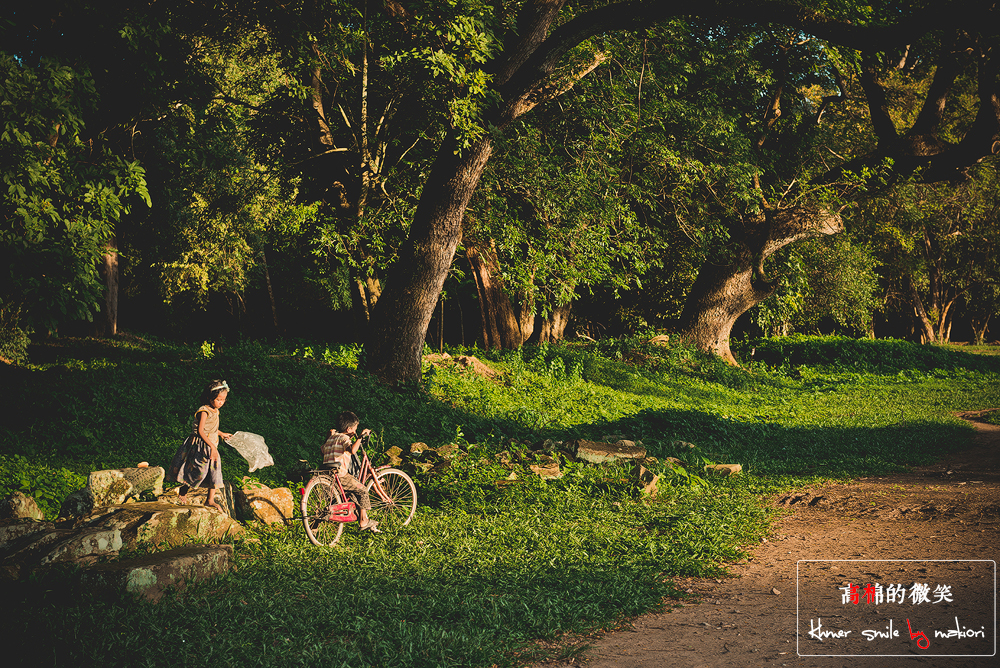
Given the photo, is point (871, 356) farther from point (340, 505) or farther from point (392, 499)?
point (340, 505)

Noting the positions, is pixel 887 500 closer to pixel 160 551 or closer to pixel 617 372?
pixel 160 551

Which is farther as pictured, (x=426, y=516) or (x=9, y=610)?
(x=426, y=516)

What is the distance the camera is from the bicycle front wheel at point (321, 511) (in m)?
6.82

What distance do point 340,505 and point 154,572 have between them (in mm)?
2003

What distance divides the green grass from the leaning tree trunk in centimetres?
315

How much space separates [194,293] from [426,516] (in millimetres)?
27103

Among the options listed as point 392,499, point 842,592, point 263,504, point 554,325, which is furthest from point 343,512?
point 554,325

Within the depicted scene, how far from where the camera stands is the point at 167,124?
38.3 ft

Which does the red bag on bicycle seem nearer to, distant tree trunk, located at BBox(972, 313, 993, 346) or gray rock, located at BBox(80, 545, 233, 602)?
gray rock, located at BBox(80, 545, 233, 602)

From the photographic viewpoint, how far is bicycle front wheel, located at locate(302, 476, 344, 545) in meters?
6.82

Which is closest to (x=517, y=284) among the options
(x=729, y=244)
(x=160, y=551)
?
(x=729, y=244)

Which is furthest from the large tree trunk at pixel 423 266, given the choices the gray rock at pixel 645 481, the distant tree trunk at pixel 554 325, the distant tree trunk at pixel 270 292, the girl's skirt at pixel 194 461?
the distant tree trunk at pixel 270 292

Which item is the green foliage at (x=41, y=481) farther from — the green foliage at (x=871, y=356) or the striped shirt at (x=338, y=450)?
the green foliage at (x=871, y=356)

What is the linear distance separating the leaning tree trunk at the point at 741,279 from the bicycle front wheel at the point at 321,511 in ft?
52.8
